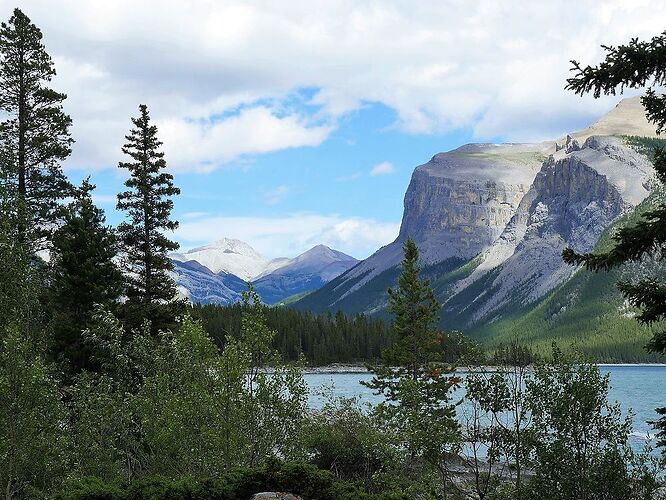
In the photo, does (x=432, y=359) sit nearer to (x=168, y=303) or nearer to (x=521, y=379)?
(x=168, y=303)

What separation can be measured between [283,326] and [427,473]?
158910 millimetres

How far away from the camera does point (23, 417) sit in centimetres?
2156

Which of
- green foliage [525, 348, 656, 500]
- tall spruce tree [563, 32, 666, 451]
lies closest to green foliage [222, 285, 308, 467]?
green foliage [525, 348, 656, 500]

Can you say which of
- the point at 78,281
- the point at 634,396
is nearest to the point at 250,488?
the point at 78,281

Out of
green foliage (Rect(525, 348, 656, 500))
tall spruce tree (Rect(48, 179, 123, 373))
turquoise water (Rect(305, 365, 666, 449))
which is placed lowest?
turquoise water (Rect(305, 365, 666, 449))

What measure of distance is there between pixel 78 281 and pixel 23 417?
1621 cm

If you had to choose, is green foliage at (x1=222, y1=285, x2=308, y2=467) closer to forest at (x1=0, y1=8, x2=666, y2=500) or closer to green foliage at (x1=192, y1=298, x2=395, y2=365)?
forest at (x1=0, y1=8, x2=666, y2=500)

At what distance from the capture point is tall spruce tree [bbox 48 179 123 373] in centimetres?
3616

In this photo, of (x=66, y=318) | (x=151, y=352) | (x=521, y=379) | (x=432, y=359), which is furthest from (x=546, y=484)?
(x=432, y=359)

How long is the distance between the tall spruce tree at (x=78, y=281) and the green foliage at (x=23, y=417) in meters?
13.3

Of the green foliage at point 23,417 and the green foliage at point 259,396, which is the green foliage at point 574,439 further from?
the green foliage at point 23,417

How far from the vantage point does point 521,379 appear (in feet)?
78.4

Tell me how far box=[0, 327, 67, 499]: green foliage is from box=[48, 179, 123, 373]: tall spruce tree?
13311mm

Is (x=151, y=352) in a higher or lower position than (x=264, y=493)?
higher
